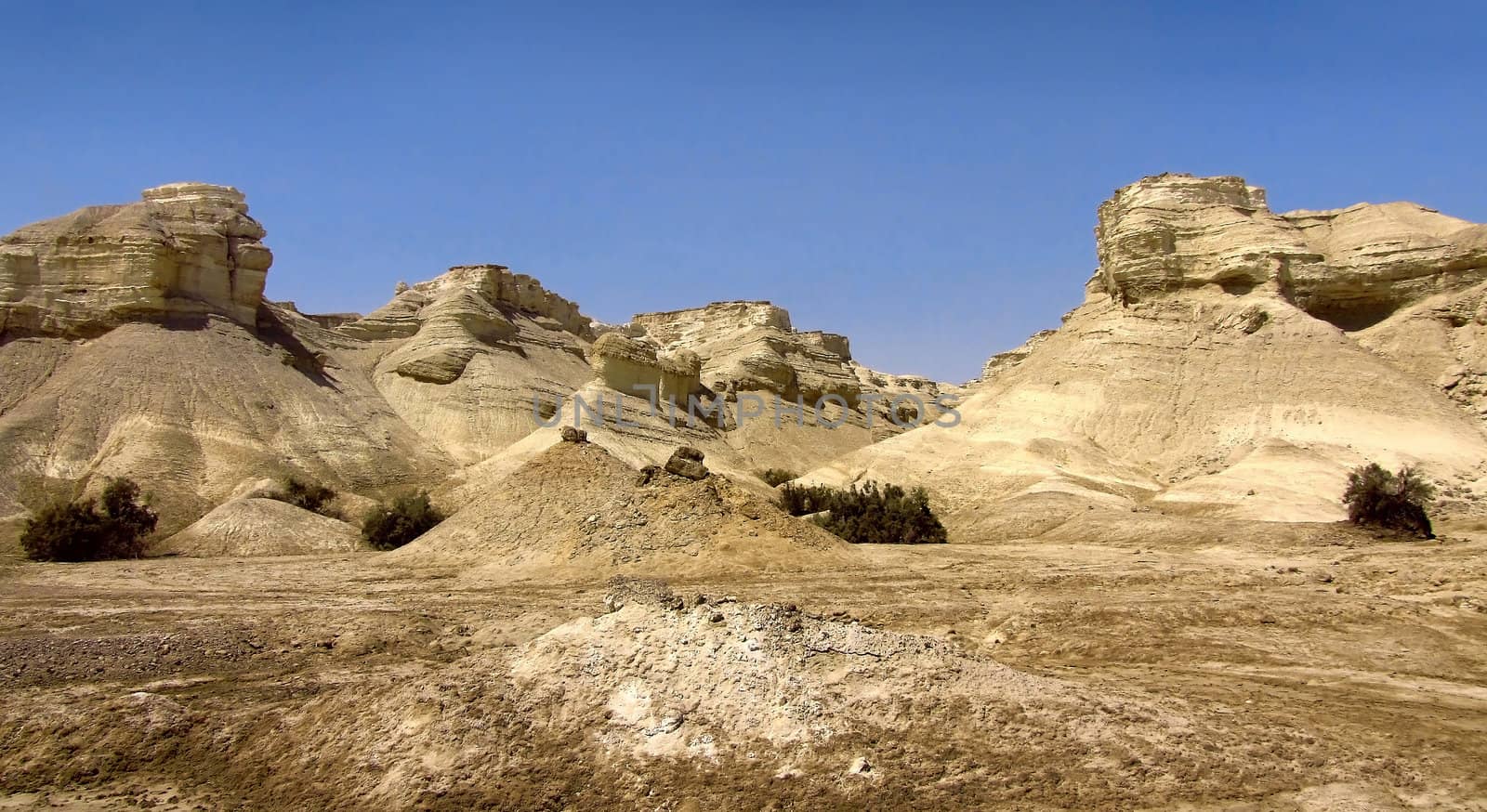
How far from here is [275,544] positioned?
24.0m

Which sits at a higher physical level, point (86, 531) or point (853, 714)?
point (86, 531)

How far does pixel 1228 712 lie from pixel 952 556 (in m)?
12.9

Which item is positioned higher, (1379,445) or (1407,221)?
→ (1407,221)

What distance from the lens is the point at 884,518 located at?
25.8 m

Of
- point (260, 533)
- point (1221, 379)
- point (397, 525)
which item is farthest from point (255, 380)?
point (1221, 379)

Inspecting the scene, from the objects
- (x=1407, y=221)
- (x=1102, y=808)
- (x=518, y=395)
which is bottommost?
(x=1102, y=808)

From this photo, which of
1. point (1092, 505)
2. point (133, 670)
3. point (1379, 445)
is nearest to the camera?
point (133, 670)

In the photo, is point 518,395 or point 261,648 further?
point 518,395

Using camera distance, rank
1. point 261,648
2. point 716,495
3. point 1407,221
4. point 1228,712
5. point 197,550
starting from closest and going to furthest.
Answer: point 1228,712, point 261,648, point 716,495, point 197,550, point 1407,221

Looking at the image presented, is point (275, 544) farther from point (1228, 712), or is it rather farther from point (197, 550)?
point (1228, 712)

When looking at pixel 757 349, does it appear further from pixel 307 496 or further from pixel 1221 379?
pixel 307 496

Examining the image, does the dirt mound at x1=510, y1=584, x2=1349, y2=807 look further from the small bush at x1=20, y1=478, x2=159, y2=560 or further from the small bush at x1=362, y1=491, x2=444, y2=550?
the small bush at x1=20, y1=478, x2=159, y2=560

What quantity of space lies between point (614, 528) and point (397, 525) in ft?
29.2

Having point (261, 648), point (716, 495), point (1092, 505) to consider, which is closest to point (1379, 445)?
point (1092, 505)
